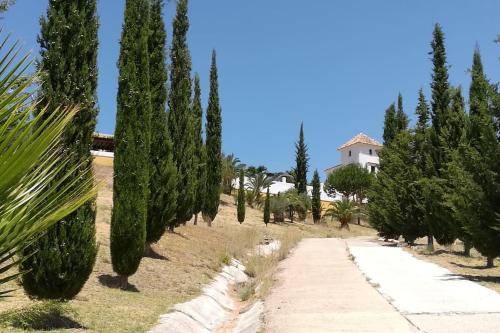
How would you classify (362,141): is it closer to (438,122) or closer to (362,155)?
(362,155)

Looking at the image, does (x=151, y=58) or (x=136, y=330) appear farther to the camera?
(x=151, y=58)

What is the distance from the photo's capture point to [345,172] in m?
63.4

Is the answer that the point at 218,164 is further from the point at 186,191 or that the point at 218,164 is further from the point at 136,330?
the point at 136,330

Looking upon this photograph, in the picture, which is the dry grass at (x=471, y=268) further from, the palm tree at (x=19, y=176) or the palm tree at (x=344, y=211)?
the palm tree at (x=344, y=211)

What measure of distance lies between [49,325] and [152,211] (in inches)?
297

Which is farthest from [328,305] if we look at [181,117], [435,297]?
[181,117]

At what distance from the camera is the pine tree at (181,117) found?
19750 mm

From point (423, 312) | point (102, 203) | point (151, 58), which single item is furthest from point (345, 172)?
point (423, 312)

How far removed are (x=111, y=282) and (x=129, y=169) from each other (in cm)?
278

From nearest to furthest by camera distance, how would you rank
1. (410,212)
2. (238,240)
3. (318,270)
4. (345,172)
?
(318,270) → (238,240) → (410,212) → (345,172)

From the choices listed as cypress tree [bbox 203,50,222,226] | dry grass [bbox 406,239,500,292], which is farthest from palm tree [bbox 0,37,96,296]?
cypress tree [bbox 203,50,222,226]

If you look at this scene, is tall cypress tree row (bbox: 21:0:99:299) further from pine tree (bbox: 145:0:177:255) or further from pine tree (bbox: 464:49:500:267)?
pine tree (bbox: 464:49:500:267)

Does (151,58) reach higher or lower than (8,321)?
higher

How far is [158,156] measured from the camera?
15703 mm
